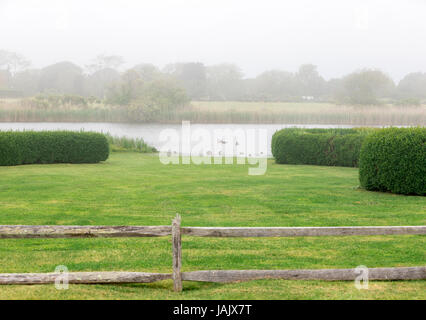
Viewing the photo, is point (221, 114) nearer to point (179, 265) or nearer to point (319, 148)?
point (319, 148)

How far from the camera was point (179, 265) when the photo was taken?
5914 millimetres

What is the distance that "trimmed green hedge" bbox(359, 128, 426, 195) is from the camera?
1240 centimetres

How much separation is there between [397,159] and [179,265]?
27.7 ft

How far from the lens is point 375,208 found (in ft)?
36.7

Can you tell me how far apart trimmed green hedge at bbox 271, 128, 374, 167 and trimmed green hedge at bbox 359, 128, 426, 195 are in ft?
24.1

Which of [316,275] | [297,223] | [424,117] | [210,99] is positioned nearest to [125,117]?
[210,99]

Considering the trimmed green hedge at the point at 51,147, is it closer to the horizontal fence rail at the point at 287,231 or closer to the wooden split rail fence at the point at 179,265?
the wooden split rail fence at the point at 179,265

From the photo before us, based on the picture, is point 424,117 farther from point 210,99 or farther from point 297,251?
point 297,251

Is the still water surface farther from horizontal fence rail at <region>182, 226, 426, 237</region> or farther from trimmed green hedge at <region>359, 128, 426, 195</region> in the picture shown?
horizontal fence rail at <region>182, 226, 426, 237</region>

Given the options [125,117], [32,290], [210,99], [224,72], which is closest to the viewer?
[32,290]

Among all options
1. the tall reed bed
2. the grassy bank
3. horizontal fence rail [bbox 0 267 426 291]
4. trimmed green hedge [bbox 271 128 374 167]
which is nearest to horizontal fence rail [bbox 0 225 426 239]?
horizontal fence rail [bbox 0 267 426 291]

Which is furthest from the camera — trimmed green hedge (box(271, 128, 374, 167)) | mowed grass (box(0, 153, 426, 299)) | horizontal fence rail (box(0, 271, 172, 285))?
trimmed green hedge (box(271, 128, 374, 167))

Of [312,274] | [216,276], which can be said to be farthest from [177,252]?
[312,274]

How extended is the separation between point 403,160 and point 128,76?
165 feet
